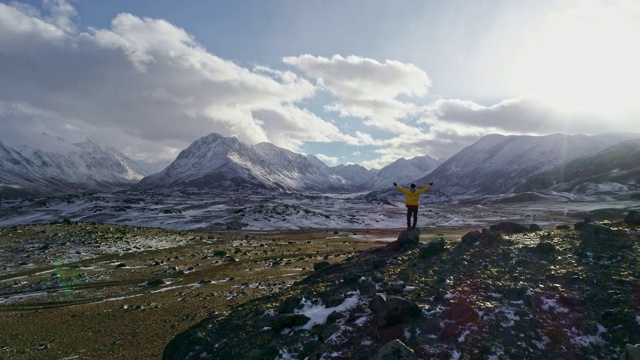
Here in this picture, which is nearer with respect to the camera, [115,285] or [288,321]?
[288,321]

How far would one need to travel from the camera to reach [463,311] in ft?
42.8

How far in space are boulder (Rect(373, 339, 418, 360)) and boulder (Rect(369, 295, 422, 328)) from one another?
6.83 ft

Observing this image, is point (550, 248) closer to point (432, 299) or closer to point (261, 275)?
point (432, 299)

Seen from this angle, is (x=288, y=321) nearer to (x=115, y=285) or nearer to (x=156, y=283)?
(x=156, y=283)

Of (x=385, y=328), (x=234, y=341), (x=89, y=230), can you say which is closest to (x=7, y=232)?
(x=89, y=230)

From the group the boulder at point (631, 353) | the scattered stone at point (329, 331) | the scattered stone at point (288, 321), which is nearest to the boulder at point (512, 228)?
the boulder at point (631, 353)

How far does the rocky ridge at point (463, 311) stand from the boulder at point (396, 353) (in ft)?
0.11

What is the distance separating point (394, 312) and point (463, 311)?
2.50 metres

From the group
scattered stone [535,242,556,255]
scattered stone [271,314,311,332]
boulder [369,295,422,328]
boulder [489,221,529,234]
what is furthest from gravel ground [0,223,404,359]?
scattered stone [535,242,556,255]

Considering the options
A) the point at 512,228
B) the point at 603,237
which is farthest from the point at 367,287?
the point at 512,228

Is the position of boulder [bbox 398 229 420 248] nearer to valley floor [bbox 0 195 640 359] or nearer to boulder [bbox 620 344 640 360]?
valley floor [bbox 0 195 640 359]

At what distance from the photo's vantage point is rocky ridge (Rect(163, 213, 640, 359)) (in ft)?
→ 37.4

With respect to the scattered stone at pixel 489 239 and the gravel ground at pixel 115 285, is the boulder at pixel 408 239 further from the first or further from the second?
the gravel ground at pixel 115 285

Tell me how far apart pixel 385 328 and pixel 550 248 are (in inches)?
413
